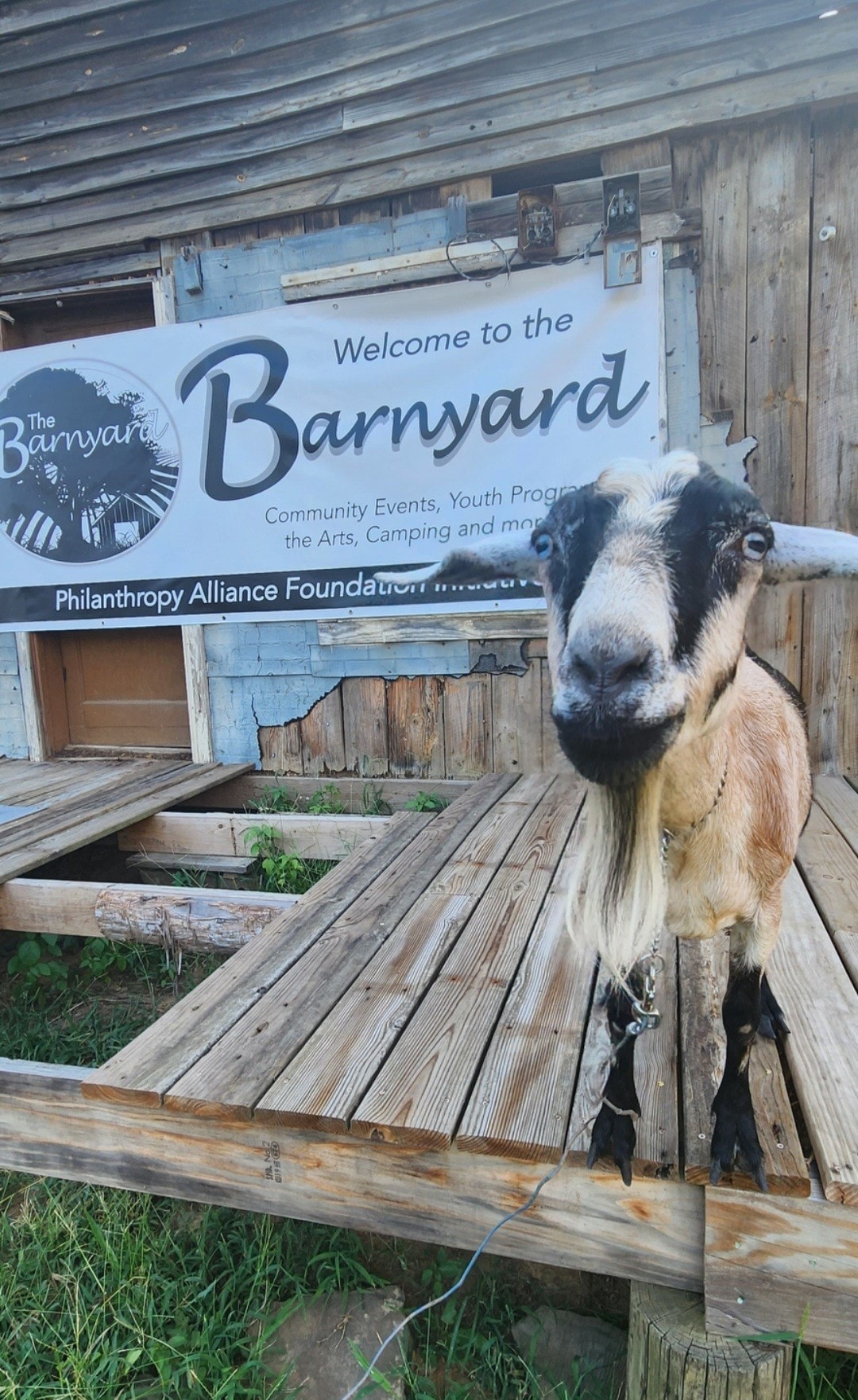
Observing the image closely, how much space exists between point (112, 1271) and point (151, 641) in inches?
139

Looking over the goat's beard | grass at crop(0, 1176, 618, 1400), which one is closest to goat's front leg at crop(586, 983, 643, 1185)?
the goat's beard

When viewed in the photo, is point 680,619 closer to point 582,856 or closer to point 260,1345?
point 582,856

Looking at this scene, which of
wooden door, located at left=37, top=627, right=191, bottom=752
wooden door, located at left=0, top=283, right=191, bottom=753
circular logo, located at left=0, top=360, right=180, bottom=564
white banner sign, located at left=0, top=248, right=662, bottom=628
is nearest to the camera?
white banner sign, located at left=0, top=248, right=662, bottom=628

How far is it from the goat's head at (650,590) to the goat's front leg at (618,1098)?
2.24ft

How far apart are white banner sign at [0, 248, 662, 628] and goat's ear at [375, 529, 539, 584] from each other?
2440 mm

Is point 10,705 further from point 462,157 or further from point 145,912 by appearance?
point 462,157

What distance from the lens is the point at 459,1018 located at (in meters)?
2.05

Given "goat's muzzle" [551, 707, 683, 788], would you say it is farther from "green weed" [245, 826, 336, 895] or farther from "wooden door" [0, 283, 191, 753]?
"wooden door" [0, 283, 191, 753]

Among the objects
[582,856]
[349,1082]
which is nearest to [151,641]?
[349,1082]

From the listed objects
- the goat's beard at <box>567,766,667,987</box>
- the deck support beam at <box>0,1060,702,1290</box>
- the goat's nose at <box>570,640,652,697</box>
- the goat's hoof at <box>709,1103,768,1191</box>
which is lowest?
the deck support beam at <box>0,1060,702,1290</box>

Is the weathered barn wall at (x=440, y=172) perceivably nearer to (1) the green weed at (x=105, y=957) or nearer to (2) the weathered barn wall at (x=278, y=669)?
(2) the weathered barn wall at (x=278, y=669)

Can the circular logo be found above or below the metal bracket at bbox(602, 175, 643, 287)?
below

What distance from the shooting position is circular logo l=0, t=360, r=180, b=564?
445cm

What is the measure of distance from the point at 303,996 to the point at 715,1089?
3.55 feet
